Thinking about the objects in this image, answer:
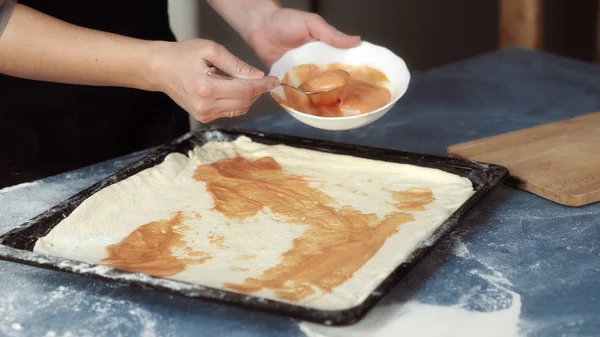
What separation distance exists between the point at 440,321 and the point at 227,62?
521 millimetres

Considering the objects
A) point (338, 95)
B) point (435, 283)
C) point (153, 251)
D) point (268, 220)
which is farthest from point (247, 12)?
point (435, 283)

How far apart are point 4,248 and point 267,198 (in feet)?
1.42

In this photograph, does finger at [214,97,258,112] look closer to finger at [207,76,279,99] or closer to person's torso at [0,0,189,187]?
finger at [207,76,279,99]

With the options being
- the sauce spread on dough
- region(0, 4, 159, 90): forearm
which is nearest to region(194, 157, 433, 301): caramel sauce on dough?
the sauce spread on dough

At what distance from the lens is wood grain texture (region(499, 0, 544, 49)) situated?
2.50 m

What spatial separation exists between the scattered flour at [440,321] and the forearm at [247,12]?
0.84 metres

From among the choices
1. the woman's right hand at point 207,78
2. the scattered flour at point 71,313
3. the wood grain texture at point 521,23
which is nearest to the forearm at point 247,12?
Answer: the woman's right hand at point 207,78

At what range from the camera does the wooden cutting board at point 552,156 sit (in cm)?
135

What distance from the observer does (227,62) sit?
4.07ft

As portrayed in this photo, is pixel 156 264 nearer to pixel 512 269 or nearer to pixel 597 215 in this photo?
pixel 512 269

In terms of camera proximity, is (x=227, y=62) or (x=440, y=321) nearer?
(x=440, y=321)

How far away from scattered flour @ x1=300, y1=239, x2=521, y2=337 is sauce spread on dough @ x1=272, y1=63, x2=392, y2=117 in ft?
1.56

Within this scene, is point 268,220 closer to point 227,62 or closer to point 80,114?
point 227,62

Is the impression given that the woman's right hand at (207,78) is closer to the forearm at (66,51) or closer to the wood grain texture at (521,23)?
the forearm at (66,51)
